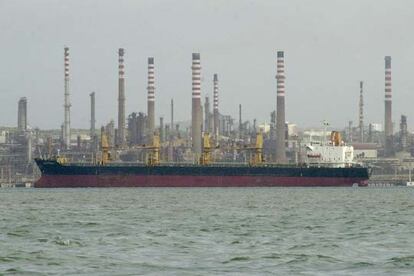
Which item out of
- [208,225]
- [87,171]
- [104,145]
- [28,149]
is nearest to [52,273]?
[208,225]

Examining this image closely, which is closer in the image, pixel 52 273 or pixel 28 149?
pixel 52 273

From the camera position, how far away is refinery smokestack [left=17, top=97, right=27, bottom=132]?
454 feet

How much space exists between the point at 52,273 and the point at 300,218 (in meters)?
20.6

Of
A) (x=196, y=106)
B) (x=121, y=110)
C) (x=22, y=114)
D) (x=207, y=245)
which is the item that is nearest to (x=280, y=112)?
(x=196, y=106)

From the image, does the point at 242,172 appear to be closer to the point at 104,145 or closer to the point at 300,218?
the point at 104,145

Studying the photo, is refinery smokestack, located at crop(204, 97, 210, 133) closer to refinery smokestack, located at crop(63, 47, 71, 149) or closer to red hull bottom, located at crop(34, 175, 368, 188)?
refinery smokestack, located at crop(63, 47, 71, 149)

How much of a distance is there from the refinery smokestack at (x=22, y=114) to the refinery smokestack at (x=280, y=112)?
31085mm

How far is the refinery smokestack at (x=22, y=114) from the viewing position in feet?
454

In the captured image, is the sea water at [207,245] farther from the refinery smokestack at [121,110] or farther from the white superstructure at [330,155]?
the refinery smokestack at [121,110]

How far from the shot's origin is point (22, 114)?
455 feet

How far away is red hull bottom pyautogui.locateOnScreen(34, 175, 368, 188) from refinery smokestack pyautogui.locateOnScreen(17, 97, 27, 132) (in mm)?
34592

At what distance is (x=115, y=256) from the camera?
25.8 m

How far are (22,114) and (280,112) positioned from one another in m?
33.0

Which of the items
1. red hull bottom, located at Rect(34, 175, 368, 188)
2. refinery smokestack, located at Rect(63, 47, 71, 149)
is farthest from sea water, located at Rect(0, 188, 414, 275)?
refinery smokestack, located at Rect(63, 47, 71, 149)
